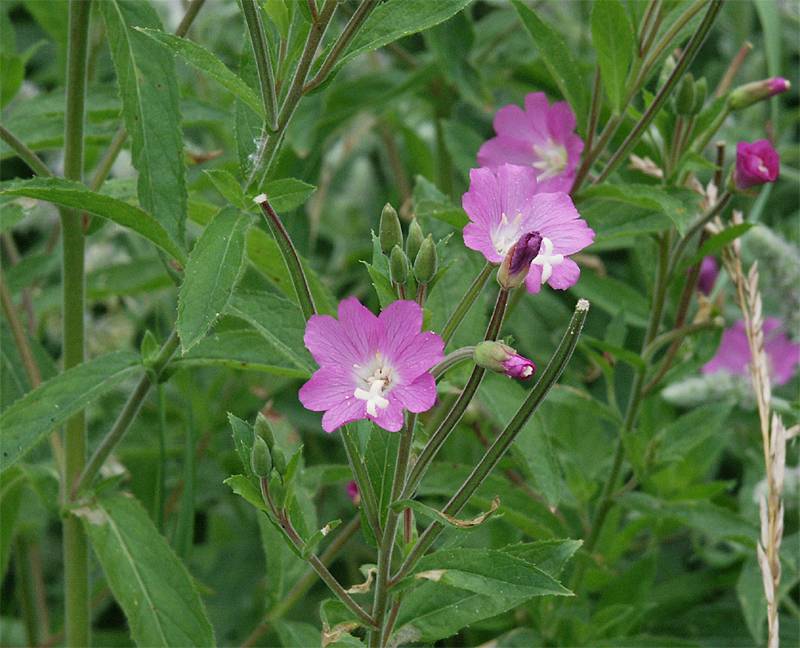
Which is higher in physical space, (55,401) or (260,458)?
(260,458)

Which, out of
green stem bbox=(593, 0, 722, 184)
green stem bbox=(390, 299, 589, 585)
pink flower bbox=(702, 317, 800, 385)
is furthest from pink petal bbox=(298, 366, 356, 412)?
pink flower bbox=(702, 317, 800, 385)

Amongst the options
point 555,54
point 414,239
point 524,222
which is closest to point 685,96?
point 555,54

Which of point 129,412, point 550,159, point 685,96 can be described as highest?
point 685,96

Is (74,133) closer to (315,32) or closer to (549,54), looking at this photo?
(315,32)

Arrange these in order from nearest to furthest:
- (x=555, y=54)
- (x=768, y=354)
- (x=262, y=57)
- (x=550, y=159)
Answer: (x=262, y=57) → (x=555, y=54) → (x=550, y=159) → (x=768, y=354)

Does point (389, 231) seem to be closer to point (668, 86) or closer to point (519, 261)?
point (519, 261)

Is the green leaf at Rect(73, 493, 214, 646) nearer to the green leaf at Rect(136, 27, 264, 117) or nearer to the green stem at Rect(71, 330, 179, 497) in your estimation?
the green stem at Rect(71, 330, 179, 497)

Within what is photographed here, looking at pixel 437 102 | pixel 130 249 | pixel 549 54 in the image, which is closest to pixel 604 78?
pixel 549 54

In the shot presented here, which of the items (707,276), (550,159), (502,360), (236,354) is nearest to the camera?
(502,360)
